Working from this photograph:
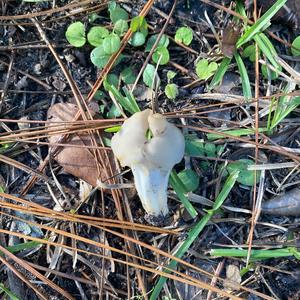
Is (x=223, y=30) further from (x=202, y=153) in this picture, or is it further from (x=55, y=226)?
(x=55, y=226)

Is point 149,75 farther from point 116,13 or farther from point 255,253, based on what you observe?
point 255,253

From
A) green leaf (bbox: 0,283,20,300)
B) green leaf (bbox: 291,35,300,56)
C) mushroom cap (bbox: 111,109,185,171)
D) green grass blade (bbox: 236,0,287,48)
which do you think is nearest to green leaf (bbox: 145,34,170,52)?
green grass blade (bbox: 236,0,287,48)

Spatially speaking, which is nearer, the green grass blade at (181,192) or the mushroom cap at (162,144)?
the mushroom cap at (162,144)

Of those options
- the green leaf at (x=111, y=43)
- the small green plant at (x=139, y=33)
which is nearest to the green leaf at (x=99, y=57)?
the green leaf at (x=111, y=43)

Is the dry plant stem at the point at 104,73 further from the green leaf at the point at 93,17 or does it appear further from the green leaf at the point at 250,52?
the green leaf at the point at 250,52

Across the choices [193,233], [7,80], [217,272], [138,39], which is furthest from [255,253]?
[7,80]
